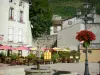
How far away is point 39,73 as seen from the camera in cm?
1534

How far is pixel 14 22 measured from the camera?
165 feet

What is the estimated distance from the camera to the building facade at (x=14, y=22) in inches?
1897

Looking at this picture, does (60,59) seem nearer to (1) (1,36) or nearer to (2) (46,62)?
(2) (46,62)

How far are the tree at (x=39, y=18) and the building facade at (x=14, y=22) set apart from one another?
883cm

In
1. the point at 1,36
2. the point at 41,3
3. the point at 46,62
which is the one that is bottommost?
the point at 46,62

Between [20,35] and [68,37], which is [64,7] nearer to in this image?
[68,37]

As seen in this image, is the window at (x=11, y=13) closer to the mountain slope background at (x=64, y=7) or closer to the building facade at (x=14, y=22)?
the building facade at (x=14, y=22)

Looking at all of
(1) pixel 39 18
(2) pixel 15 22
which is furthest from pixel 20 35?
(1) pixel 39 18

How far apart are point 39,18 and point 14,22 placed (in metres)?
15.2

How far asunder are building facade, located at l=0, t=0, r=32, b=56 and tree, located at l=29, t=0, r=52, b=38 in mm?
8831

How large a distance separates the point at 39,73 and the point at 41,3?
177ft

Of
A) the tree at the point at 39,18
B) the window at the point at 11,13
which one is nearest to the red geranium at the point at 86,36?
the window at the point at 11,13

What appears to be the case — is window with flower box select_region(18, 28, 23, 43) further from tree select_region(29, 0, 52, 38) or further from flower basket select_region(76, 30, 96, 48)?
flower basket select_region(76, 30, 96, 48)

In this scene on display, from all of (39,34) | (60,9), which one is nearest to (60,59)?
(39,34)
